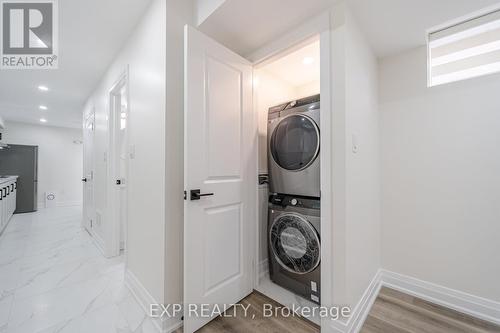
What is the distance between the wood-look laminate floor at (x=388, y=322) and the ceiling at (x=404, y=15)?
2.19 m

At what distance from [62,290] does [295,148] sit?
2.45 metres

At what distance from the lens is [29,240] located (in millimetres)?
2934

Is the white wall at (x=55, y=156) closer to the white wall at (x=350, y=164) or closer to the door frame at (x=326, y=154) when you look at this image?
the door frame at (x=326, y=154)

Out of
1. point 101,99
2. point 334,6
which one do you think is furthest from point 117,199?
point 334,6

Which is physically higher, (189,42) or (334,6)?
(334,6)

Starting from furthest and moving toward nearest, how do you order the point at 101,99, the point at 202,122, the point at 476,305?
the point at 101,99
the point at 476,305
the point at 202,122

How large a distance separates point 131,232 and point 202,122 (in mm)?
1271

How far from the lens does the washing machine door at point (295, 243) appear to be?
149 cm

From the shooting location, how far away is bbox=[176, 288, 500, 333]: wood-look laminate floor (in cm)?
131

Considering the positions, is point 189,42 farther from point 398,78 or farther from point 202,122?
point 398,78

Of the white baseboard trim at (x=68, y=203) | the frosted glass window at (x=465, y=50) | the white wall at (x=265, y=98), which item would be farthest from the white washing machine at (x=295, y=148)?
the white baseboard trim at (x=68, y=203)

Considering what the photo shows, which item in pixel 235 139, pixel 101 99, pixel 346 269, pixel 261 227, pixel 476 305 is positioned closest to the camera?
pixel 346 269

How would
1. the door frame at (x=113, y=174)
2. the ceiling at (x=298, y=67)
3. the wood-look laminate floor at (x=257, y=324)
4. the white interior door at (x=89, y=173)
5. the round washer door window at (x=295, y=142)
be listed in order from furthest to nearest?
the white interior door at (x=89, y=173), the door frame at (x=113, y=174), the ceiling at (x=298, y=67), the round washer door window at (x=295, y=142), the wood-look laminate floor at (x=257, y=324)

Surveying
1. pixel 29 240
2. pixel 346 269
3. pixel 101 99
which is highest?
pixel 101 99
